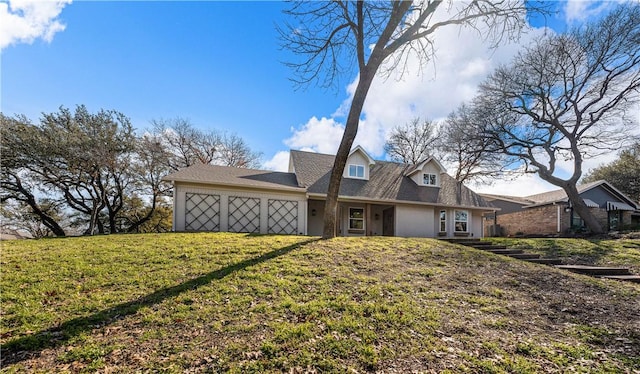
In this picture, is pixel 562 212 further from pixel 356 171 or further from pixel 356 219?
pixel 356 171

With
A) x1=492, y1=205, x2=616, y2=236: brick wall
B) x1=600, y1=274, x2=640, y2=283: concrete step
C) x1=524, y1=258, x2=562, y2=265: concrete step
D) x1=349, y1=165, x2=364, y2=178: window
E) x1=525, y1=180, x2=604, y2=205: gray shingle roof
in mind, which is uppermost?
x1=349, y1=165, x2=364, y2=178: window

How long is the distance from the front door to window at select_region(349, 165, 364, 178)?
273cm

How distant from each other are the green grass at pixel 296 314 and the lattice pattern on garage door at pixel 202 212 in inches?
204

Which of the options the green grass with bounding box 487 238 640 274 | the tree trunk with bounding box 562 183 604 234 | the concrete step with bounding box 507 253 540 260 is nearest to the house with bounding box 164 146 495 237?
the green grass with bounding box 487 238 640 274

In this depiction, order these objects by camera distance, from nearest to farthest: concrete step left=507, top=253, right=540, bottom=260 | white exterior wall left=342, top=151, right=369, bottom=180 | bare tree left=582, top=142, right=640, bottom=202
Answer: concrete step left=507, top=253, right=540, bottom=260, white exterior wall left=342, top=151, right=369, bottom=180, bare tree left=582, top=142, right=640, bottom=202

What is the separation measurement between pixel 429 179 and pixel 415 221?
3.45m

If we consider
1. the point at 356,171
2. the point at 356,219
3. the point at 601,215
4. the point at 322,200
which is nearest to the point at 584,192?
the point at 601,215

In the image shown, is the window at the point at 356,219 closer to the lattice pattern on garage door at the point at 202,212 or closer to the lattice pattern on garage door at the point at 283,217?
the lattice pattern on garage door at the point at 283,217

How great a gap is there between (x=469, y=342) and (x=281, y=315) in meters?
2.86

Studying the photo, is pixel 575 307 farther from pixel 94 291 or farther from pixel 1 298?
pixel 1 298

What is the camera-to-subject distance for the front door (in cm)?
1688

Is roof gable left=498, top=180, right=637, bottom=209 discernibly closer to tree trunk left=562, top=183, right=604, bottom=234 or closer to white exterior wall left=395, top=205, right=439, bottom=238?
tree trunk left=562, top=183, right=604, bottom=234

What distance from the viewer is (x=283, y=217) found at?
1480 cm

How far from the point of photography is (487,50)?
36.6ft
